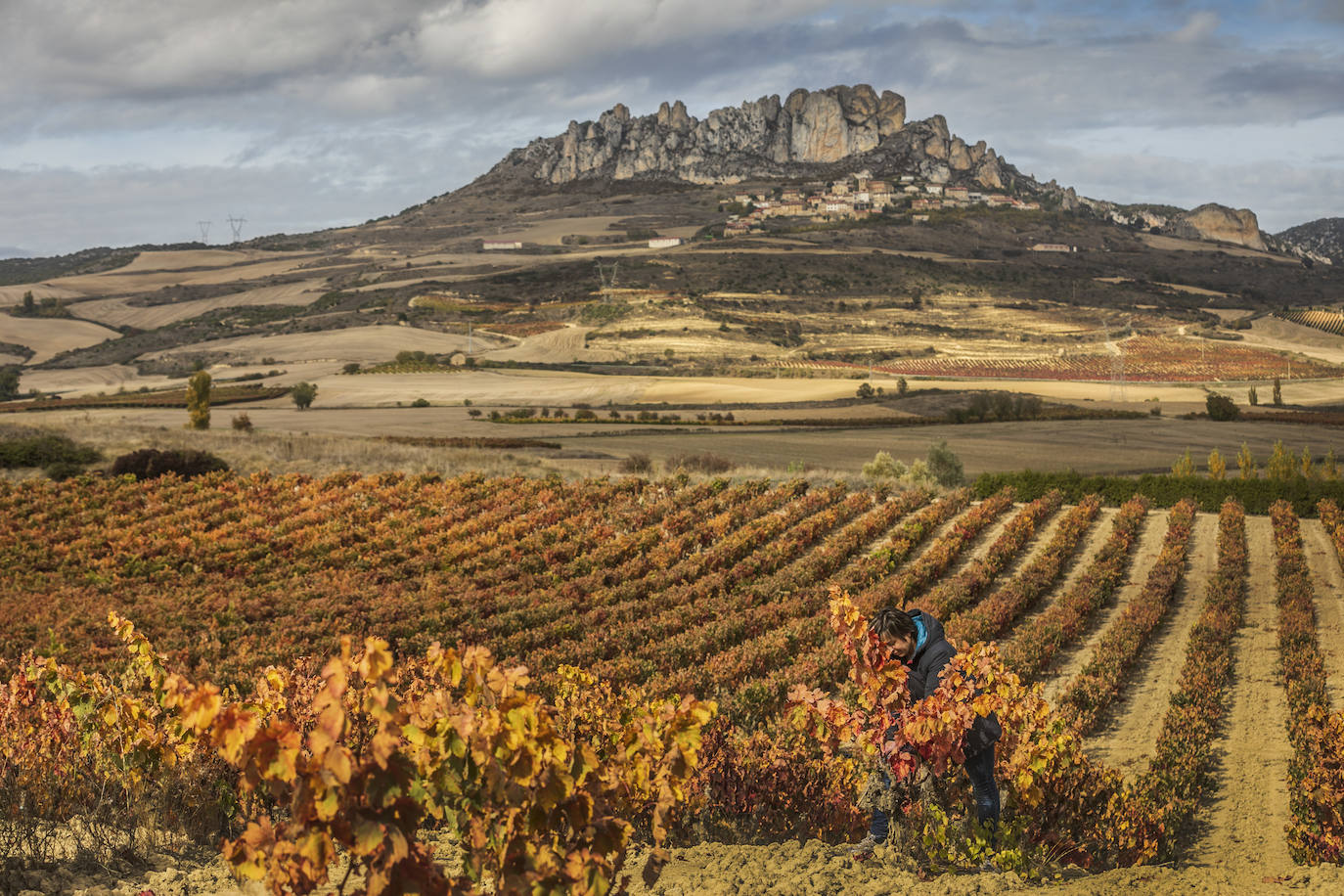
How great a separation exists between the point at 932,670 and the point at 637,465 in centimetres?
2822

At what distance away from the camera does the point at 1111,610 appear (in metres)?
18.8

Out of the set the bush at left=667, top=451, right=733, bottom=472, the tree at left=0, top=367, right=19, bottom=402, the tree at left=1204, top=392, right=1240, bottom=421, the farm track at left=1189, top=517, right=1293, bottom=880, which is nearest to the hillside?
the tree at left=0, top=367, right=19, bottom=402

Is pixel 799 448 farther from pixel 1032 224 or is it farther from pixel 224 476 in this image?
pixel 1032 224

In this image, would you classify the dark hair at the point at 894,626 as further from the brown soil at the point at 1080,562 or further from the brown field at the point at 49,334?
the brown field at the point at 49,334

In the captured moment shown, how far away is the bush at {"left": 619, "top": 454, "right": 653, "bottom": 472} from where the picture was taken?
1341 inches

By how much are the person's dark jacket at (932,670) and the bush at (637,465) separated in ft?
89.1

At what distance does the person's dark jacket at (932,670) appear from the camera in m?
6.55

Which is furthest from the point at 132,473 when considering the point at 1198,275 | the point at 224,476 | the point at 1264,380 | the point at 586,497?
the point at 1198,275

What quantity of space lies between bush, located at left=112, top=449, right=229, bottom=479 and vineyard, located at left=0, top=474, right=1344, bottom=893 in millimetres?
1046

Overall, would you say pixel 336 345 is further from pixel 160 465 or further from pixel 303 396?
pixel 160 465

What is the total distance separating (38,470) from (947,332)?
9748cm

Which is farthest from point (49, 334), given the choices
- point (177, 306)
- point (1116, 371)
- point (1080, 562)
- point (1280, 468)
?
point (1080, 562)

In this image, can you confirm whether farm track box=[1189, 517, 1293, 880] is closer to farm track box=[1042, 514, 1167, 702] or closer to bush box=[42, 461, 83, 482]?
farm track box=[1042, 514, 1167, 702]

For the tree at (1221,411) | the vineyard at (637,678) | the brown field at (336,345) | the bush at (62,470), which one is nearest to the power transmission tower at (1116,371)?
the tree at (1221,411)
